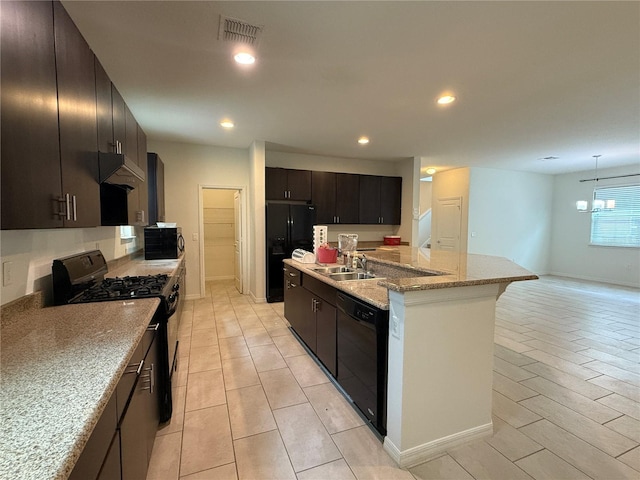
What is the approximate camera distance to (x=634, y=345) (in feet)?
10.9

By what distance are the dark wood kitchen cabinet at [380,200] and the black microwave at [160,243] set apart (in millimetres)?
3483

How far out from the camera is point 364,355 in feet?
6.41

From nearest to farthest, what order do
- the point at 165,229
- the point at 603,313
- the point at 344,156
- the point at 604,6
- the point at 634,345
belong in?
the point at 604,6
the point at 634,345
the point at 165,229
the point at 603,313
the point at 344,156

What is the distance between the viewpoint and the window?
245 inches

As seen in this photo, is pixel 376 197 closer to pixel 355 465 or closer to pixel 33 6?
pixel 355 465

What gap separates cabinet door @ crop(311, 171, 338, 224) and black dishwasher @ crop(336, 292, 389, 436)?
11.4ft

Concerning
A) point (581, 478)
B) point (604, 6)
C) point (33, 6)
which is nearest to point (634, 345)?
point (581, 478)

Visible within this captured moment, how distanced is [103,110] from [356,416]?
2674mm

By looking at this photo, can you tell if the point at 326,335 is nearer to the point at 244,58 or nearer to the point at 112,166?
the point at 112,166

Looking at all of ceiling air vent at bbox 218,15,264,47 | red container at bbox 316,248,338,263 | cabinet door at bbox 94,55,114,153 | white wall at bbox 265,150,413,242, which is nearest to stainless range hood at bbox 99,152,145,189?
cabinet door at bbox 94,55,114,153

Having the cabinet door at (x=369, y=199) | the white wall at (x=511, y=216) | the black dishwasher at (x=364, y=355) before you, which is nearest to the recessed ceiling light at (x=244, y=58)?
the black dishwasher at (x=364, y=355)

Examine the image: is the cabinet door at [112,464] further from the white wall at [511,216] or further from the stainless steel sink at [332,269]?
the white wall at [511,216]

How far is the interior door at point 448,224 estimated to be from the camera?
7.09 meters

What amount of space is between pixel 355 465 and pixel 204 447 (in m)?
0.91
